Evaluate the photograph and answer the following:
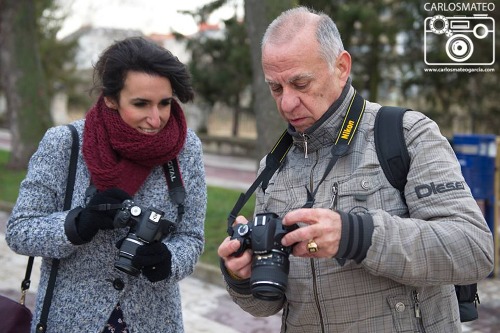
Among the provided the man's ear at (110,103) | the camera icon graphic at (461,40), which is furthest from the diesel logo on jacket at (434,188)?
the camera icon graphic at (461,40)

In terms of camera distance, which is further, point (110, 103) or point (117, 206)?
point (110, 103)

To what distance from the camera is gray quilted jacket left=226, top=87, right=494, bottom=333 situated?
180 centimetres

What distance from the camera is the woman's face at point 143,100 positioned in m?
2.64

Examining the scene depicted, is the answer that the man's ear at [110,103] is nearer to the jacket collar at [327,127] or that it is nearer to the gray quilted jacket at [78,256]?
the gray quilted jacket at [78,256]

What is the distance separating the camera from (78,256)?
257cm

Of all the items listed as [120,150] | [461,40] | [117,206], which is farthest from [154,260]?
[461,40]

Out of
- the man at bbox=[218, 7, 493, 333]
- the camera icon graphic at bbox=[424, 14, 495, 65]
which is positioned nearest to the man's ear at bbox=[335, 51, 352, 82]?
the man at bbox=[218, 7, 493, 333]

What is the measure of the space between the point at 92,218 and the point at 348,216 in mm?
1078

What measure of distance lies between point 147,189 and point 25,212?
0.50m

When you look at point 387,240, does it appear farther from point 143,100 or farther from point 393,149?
point 143,100

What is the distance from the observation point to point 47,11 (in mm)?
29562

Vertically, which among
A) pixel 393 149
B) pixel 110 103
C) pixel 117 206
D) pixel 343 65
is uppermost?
pixel 343 65

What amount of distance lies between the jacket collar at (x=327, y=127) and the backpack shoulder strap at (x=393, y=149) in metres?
0.14

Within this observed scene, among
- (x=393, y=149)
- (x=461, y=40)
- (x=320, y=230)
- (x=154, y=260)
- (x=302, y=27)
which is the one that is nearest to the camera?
(x=320, y=230)
